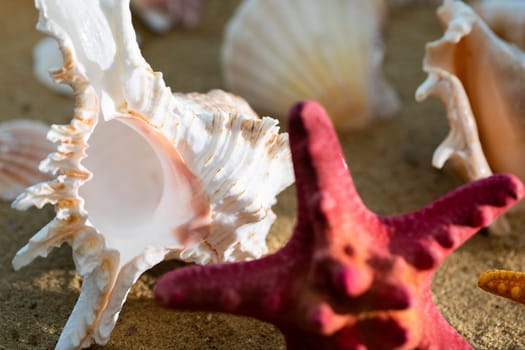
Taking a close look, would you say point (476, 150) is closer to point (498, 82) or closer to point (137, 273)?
point (498, 82)

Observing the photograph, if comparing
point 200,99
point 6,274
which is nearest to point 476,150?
point 200,99

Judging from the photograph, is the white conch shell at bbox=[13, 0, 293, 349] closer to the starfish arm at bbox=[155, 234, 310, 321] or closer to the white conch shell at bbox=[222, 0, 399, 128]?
the starfish arm at bbox=[155, 234, 310, 321]

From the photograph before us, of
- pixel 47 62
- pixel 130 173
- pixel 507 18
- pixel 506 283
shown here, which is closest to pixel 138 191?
pixel 130 173

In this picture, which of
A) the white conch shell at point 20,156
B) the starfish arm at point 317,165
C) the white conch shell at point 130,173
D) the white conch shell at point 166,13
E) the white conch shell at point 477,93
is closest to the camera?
the starfish arm at point 317,165

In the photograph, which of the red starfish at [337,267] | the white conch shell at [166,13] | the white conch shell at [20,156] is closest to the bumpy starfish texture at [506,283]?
the red starfish at [337,267]

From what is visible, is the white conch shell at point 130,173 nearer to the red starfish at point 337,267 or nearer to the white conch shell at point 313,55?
the red starfish at point 337,267
